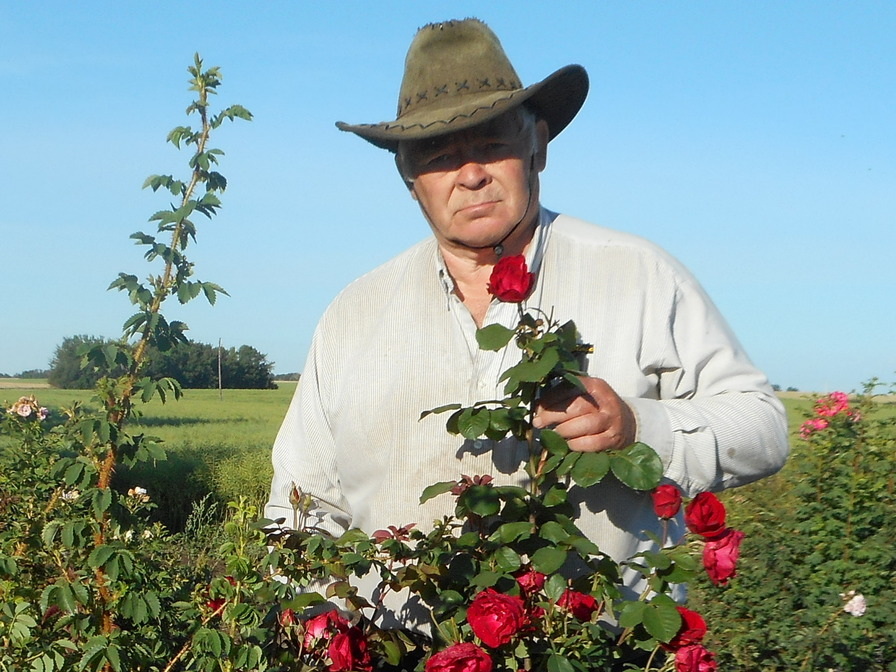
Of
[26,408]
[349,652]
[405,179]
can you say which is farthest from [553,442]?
[26,408]

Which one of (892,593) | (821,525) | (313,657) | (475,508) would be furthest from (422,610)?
(821,525)

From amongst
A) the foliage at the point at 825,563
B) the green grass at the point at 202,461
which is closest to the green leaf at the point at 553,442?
the foliage at the point at 825,563

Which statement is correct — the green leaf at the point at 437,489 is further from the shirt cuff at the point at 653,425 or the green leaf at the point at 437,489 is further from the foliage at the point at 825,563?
the foliage at the point at 825,563

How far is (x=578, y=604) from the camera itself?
1.98 metres

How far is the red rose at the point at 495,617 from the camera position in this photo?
1.85 metres

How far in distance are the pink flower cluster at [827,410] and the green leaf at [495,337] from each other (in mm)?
4435

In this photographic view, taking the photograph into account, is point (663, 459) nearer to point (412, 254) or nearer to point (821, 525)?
point (412, 254)

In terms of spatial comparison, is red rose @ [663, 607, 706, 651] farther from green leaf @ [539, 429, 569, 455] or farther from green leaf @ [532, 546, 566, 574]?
green leaf @ [539, 429, 569, 455]

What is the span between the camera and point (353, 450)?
253cm

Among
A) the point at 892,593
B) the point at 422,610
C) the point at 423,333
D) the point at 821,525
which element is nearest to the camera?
the point at 422,610

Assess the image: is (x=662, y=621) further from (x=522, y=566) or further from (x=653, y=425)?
(x=653, y=425)

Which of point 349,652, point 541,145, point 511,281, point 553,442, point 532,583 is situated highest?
point 541,145

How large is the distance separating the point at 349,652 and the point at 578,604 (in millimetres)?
430

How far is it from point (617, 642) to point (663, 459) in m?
0.37
